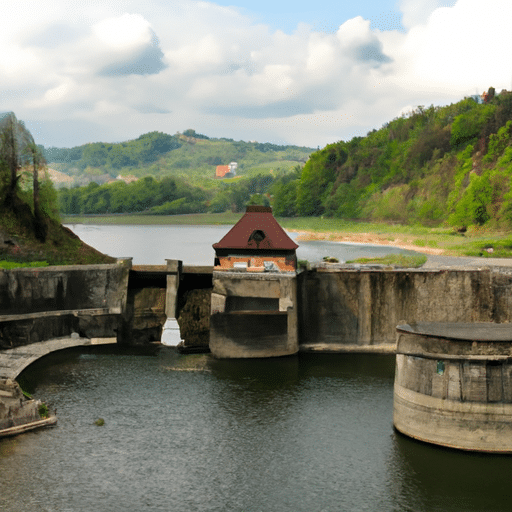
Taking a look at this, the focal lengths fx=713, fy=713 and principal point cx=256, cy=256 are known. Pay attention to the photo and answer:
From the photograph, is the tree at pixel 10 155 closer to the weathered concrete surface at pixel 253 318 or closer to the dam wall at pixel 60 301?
the dam wall at pixel 60 301

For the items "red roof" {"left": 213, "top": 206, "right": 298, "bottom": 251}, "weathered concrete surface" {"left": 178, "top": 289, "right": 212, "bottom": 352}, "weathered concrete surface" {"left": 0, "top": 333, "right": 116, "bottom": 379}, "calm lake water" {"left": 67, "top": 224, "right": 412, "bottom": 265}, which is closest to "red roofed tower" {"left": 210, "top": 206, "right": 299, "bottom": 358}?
"red roof" {"left": 213, "top": 206, "right": 298, "bottom": 251}

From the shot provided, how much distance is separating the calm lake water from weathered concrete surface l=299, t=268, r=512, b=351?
34.3 m

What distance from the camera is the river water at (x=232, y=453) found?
2981cm

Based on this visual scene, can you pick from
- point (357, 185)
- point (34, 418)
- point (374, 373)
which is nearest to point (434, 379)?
point (374, 373)

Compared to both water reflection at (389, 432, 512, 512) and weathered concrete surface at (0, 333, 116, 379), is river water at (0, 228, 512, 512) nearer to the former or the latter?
water reflection at (389, 432, 512, 512)

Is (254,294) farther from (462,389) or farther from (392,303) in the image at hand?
(462,389)

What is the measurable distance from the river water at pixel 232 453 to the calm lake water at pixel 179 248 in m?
47.1

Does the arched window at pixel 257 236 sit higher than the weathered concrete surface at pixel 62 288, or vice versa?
the arched window at pixel 257 236

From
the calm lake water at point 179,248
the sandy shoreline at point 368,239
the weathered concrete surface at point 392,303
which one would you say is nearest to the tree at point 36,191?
the weathered concrete surface at point 392,303

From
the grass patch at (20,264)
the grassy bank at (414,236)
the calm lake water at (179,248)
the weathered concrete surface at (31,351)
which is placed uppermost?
the grass patch at (20,264)

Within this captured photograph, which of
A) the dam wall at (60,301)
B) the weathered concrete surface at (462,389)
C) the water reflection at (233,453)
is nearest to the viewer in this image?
the water reflection at (233,453)

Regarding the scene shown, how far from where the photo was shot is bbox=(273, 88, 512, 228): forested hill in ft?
420

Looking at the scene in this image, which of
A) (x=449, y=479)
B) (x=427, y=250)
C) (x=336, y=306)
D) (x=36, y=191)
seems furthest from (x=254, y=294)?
(x=427, y=250)

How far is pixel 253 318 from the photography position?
52875 mm
